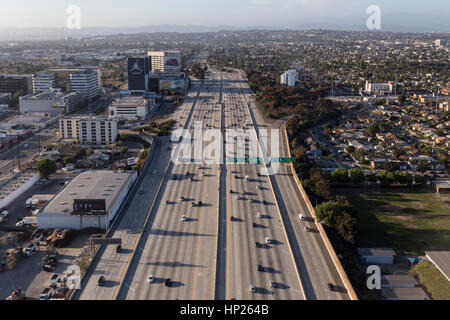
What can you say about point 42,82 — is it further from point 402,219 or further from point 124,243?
point 402,219

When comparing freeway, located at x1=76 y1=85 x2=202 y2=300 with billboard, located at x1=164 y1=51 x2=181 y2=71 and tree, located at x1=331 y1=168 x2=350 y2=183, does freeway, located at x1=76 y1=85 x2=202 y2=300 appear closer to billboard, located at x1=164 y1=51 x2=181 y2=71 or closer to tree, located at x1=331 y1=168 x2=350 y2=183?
tree, located at x1=331 y1=168 x2=350 y2=183

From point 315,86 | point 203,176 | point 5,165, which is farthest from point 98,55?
point 203,176

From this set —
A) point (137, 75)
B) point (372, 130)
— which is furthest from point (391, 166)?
point (137, 75)

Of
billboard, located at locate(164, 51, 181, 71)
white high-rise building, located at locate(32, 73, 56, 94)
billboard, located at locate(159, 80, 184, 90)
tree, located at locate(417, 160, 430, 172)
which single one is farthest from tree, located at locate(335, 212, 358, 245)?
billboard, located at locate(164, 51, 181, 71)

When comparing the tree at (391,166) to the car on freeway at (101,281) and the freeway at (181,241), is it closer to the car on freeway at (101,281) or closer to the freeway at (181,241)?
the freeway at (181,241)

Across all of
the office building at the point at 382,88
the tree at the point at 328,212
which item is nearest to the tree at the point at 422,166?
the tree at the point at 328,212
